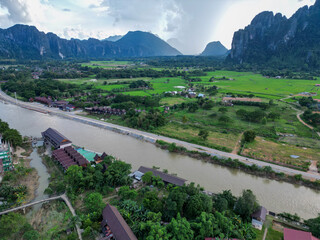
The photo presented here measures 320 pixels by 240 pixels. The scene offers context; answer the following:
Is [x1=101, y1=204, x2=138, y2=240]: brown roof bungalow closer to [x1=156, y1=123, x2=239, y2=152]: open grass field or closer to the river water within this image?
the river water

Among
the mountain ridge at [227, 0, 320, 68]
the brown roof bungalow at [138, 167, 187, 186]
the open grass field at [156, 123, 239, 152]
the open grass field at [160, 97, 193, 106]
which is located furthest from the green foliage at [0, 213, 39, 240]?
the mountain ridge at [227, 0, 320, 68]

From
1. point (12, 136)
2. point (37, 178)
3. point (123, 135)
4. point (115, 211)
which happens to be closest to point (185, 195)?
point (115, 211)

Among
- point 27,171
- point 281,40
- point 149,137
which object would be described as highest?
point 281,40

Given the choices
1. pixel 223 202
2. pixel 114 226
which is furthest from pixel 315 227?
pixel 114 226

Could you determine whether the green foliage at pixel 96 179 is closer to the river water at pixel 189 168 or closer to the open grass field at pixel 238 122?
the river water at pixel 189 168

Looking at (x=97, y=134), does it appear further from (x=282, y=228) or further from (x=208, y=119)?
(x=282, y=228)

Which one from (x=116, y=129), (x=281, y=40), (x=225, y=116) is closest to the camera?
(x=116, y=129)

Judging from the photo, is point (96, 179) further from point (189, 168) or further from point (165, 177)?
point (189, 168)

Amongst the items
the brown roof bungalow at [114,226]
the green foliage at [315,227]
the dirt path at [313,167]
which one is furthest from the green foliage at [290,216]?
the brown roof bungalow at [114,226]
